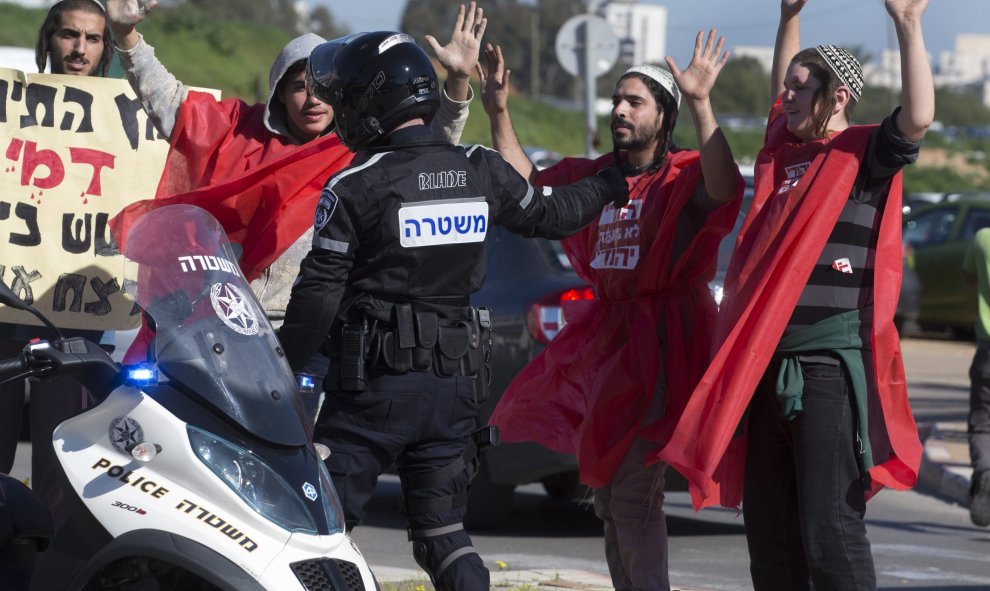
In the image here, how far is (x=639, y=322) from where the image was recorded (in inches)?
201

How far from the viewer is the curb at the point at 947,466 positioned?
1005cm

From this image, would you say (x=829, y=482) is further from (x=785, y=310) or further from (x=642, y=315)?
(x=642, y=315)

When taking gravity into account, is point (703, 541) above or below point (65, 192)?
below

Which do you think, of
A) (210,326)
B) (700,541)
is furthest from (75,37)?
(700,541)

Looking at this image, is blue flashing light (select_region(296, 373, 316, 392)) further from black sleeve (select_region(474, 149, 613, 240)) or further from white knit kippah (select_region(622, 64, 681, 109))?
white knit kippah (select_region(622, 64, 681, 109))

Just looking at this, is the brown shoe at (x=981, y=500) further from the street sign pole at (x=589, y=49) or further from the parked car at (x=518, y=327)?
the street sign pole at (x=589, y=49)

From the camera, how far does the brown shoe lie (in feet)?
27.2

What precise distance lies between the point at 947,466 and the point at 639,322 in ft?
19.8

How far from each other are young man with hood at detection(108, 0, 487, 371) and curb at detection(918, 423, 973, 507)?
5.64 m

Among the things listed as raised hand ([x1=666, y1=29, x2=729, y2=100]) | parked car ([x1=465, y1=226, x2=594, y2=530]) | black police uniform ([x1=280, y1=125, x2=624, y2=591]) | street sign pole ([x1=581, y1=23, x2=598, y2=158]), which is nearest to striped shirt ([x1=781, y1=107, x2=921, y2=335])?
raised hand ([x1=666, y1=29, x2=729, y2=100])

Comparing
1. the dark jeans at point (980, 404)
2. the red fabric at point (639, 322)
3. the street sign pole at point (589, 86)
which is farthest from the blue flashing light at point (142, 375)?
the street sign pole at point (589, 86)

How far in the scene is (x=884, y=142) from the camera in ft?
14.3

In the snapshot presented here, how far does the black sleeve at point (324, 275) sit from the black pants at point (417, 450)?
19 centimetres

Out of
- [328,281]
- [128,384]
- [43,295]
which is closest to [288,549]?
[128,384]
